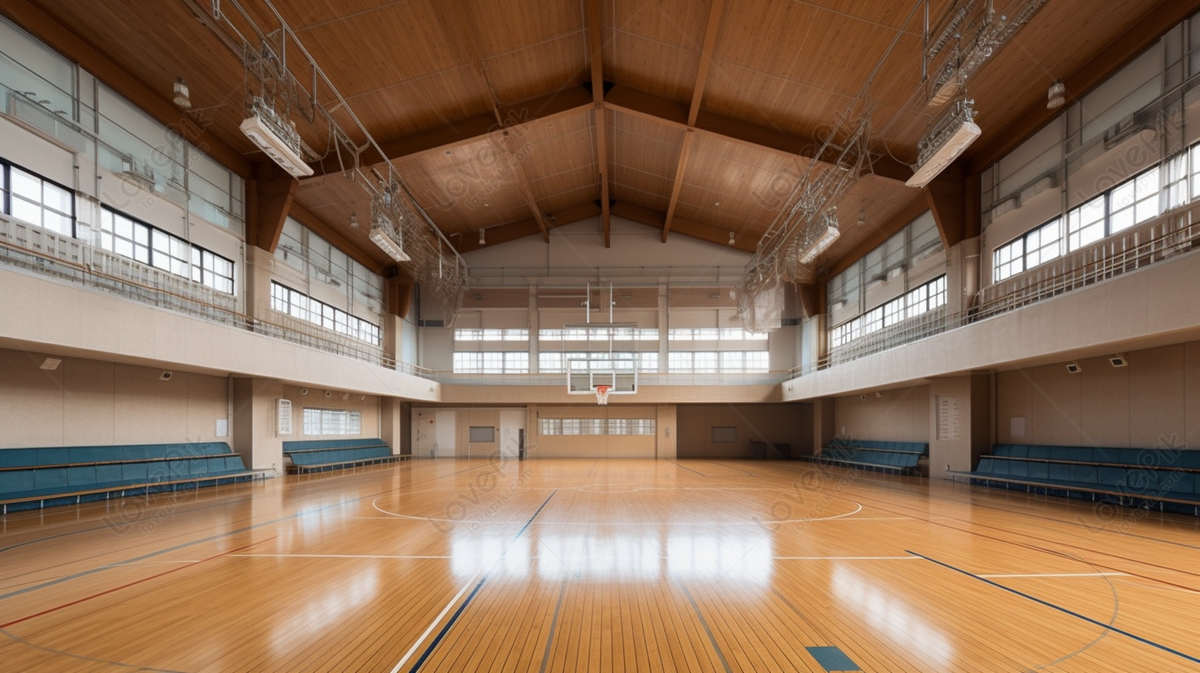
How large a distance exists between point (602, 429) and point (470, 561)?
24.1 m

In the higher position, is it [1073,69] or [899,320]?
[1073,69]

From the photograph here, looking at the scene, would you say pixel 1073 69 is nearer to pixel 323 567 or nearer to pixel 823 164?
pixel 823 164

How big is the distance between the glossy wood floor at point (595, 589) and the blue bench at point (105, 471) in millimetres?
473

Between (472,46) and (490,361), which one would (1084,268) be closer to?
(472,46)

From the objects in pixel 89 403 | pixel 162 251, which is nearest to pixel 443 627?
pixel 89 403

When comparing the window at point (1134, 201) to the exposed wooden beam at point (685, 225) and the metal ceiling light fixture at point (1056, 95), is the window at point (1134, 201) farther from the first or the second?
the exposed wooden beam at point (685, 225)

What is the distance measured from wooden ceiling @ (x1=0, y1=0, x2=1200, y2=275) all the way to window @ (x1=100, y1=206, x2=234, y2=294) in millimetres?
2725

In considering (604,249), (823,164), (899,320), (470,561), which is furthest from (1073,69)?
(604,249)

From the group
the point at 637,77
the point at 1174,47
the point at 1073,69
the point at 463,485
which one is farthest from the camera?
the point at 637,77

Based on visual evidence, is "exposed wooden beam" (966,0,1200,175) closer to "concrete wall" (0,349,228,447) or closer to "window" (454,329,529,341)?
"window" (454,329,529,341)

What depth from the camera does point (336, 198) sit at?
20.4 m

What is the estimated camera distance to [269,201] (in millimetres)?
17766

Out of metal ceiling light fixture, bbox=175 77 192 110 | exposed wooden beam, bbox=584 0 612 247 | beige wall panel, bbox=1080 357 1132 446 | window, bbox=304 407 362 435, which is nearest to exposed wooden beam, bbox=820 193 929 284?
beige wall panel, bbox=1080 357 1132 446

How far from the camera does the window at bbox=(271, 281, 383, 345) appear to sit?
19.6m
